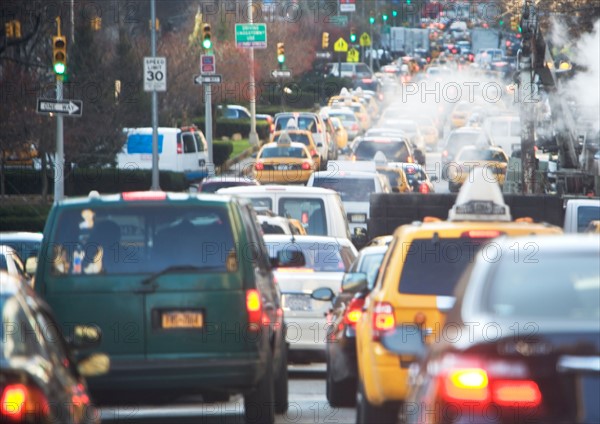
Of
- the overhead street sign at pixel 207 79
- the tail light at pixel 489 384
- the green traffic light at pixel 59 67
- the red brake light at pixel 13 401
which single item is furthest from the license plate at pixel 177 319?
the overhead street sign at pixel 207 79

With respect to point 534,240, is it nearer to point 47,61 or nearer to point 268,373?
point 268,373

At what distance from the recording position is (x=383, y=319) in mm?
10508

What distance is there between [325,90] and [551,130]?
179 ft

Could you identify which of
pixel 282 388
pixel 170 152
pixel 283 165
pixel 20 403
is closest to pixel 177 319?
pixel 282 388

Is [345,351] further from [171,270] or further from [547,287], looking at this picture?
[547,287]

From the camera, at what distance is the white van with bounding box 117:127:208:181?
46688 mm

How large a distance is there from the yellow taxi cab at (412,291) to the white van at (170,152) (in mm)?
35629

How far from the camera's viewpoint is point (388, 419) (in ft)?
34.4

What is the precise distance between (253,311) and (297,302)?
4.74 metres

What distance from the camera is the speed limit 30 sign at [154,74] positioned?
38.6 meters

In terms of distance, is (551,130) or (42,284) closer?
(42,284)

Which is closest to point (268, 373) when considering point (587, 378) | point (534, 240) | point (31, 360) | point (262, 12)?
point (534, 240)

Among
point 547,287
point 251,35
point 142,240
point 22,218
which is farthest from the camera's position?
point 251,35

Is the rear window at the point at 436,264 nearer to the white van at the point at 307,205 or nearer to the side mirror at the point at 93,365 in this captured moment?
the side mirror at the point at 93,365
